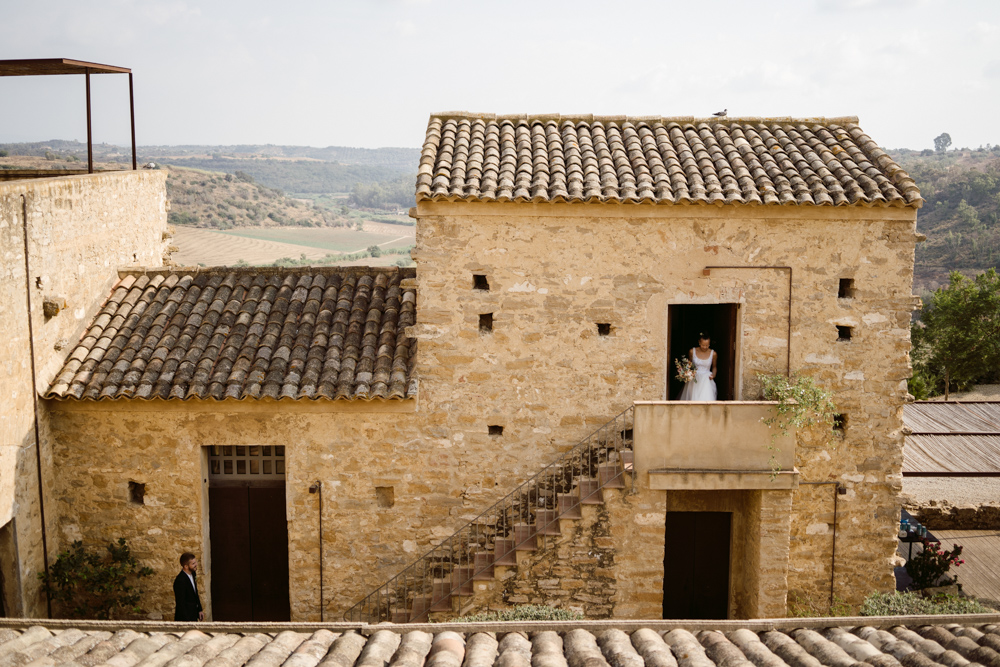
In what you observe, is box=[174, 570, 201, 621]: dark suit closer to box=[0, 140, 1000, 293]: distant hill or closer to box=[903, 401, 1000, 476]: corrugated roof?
box=[903, 401, 1000, 476]: corrugated roof

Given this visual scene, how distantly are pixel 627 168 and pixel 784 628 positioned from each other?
628 centimetres

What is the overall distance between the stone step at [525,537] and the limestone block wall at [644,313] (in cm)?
96

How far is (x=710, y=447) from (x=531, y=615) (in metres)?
2.99

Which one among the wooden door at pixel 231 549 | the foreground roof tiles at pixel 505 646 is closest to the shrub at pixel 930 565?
the foreground roof tiles at pixel 505 646

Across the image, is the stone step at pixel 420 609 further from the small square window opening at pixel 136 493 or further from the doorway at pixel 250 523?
the small square window opening at pixel 136 493

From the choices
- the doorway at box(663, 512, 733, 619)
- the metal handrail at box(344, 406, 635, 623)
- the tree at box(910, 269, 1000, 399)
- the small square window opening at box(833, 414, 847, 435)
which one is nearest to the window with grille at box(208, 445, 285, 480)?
the metal handrail at box(344, 406, 635, 623)

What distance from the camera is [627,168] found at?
10820 millimetres

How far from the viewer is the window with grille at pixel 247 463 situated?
36.1 feet

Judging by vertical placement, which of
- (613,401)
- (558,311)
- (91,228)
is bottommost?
(613,401)

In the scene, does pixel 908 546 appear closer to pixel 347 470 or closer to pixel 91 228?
pixel 347 470

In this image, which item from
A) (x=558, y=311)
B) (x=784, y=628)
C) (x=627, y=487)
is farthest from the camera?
(x=558, y=311)

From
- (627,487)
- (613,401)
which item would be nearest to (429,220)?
(613,401)

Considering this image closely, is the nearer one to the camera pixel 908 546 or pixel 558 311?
pixel 558 311

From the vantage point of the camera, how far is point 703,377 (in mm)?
10953
